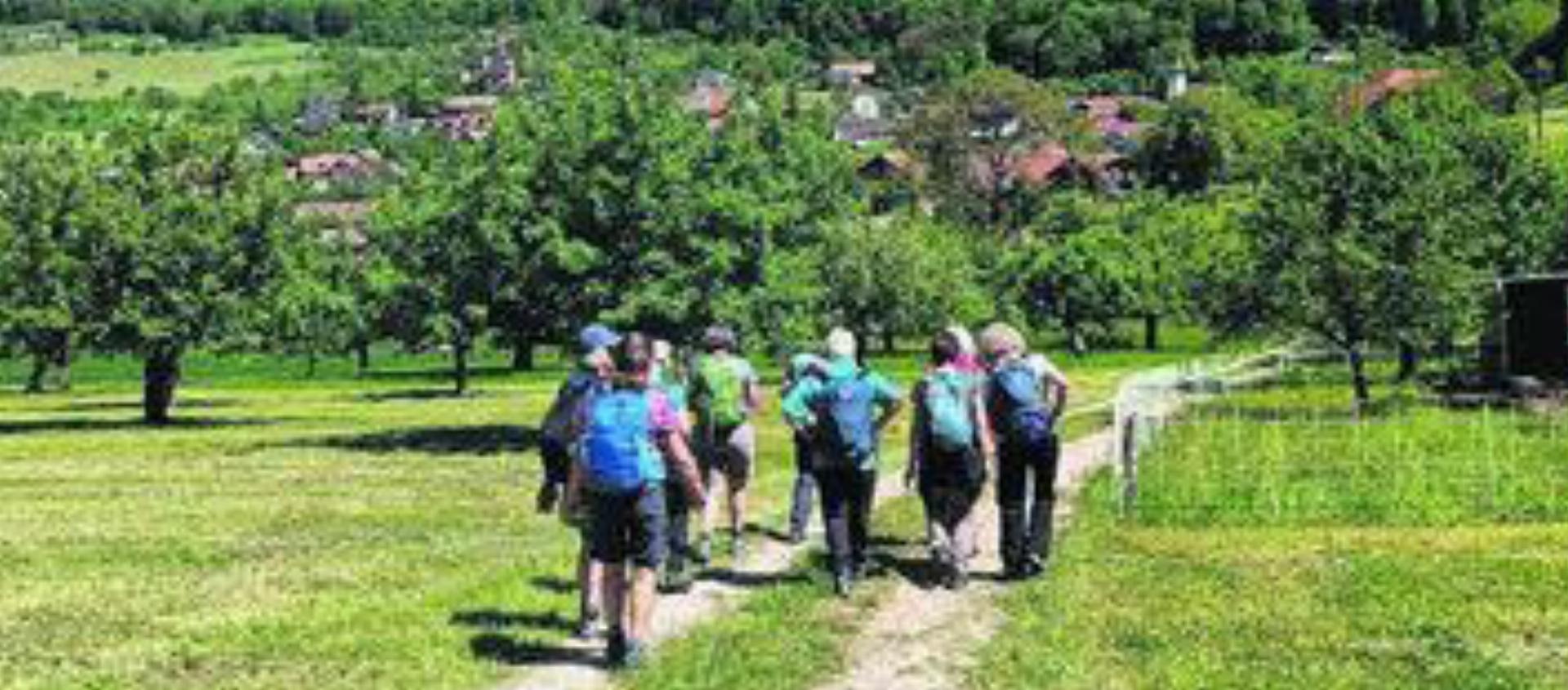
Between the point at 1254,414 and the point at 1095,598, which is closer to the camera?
the point at 1095,598

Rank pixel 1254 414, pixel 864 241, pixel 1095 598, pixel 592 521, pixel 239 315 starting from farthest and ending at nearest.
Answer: pixel 864 241
pixel 239 315
pixel 1254 414
pixel 1095 598
pixel 592 521

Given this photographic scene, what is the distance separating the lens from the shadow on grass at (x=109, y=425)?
5391cm

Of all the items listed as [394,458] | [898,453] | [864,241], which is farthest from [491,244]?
[864,241]

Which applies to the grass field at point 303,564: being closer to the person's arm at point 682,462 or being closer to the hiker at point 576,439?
the hiker at point 576,439

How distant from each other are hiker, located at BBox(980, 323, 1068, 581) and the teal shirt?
1.02m

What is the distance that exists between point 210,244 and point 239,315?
6.01ft

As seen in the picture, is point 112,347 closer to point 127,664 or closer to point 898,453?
point 898,453

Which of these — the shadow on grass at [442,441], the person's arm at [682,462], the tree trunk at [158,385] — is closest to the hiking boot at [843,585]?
the person's arm at [682,462]

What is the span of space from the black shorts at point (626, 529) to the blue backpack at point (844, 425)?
406 cm

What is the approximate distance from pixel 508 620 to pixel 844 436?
3434 millimetres

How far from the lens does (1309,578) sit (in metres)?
20.2

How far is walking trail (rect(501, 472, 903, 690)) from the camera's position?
15.4 metres

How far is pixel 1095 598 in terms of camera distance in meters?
19.2

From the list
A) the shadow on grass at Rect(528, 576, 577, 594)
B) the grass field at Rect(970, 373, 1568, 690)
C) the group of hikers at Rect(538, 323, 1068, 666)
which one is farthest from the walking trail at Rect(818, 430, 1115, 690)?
the shadow on grass at Rect(528, 576, 577, 594)
